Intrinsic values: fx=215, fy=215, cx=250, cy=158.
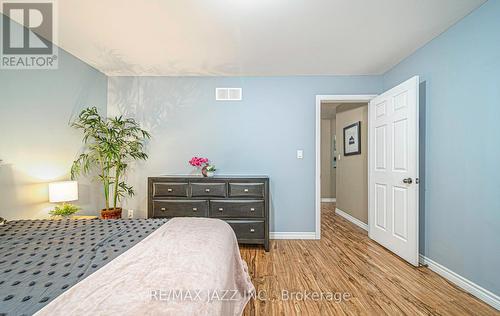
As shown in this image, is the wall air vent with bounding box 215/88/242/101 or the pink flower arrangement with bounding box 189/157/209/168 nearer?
the pink flower arrangement with bounding box 189/157/209/168

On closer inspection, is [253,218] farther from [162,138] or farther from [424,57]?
[424,57]

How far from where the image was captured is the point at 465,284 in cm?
188

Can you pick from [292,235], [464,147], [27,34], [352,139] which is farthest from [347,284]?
[27,34]

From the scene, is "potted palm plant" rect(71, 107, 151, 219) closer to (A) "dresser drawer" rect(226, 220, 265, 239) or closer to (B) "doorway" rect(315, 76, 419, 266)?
(A) "dresser drawer" rect(226, 220, 265, 239)

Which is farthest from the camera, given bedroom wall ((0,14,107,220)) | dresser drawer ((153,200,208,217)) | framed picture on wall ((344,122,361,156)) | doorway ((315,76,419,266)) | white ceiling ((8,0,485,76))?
framed picture on wall ((344,122,361,156))

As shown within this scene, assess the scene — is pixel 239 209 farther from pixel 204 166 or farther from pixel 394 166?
pixel 394 166

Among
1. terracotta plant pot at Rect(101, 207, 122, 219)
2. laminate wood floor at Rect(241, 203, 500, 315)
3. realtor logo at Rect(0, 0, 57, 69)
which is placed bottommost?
laminate wood floor at Rect(241, 203, 500, 315)

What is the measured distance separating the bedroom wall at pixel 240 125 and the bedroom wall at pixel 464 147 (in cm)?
112

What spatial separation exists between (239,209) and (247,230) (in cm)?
28

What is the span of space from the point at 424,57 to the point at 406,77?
304 mm

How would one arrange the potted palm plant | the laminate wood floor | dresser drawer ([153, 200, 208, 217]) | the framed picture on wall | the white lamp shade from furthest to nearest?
the framed picture on wall, dresser drawer ([153, 200, 208, 217]), the potted palm plant, the white lamp shade, the laminate wood floor

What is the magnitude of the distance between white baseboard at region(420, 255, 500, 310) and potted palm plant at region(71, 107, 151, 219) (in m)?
3.64

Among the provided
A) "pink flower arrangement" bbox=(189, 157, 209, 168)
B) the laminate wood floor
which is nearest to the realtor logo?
"pink flower arrangement" bbox=(189, 157, 209, 168)

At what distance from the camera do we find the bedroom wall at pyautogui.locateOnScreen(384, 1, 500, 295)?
67.4 inches
